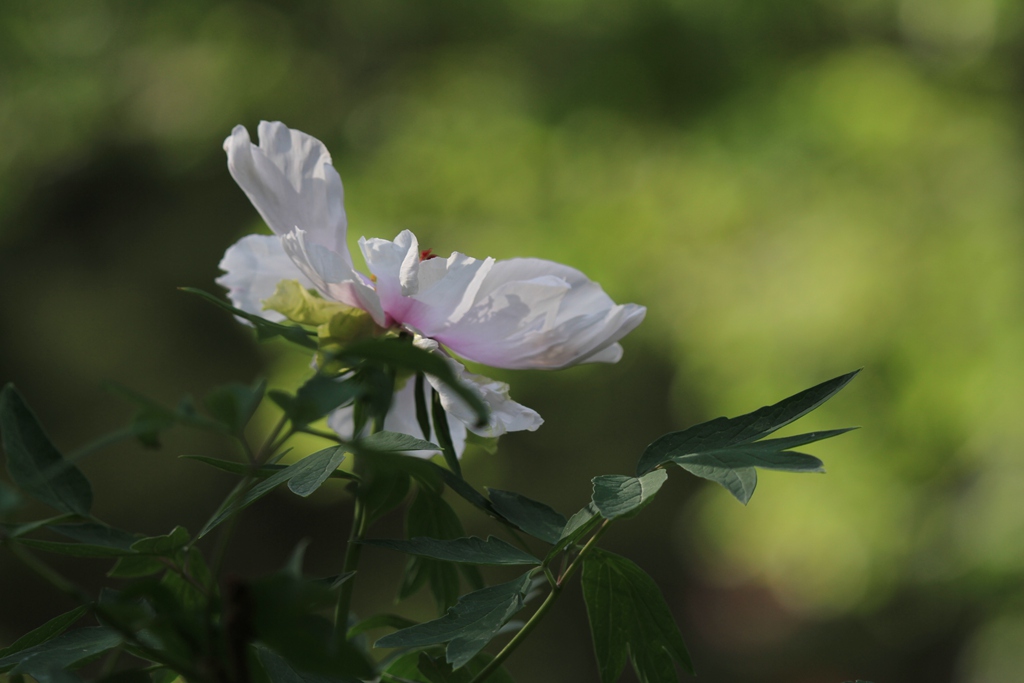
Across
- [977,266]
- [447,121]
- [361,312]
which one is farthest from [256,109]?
[361,312]

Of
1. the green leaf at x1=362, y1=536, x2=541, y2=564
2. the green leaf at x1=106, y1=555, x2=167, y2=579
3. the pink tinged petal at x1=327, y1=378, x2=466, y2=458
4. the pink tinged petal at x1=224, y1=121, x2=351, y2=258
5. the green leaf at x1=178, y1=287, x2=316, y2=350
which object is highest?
the pink tinged petal at x1=224, y1=121, x2=351, y2=258

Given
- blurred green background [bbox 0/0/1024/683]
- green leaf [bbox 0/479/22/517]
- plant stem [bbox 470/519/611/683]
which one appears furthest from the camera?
blurred green background [bbox 0/0/1024/683]

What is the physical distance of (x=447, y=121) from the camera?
2363 mm

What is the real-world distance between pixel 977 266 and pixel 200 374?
2.28 m

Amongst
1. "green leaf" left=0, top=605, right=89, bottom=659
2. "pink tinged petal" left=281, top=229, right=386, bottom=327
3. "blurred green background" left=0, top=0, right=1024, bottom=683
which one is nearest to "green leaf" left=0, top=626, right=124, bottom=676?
"green leaf" left=0, top=605, right=89, bottom=659

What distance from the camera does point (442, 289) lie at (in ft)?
0.86

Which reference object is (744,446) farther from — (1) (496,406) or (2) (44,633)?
(2) (44,633)

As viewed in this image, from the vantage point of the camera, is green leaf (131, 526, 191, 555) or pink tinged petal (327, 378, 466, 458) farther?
pink tinged petal (327, 378, 466, 458)

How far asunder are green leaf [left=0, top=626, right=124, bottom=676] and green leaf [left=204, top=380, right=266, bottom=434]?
0.08m

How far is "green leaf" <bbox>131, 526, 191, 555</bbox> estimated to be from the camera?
207 mm

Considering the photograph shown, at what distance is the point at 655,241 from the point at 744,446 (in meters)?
1.97

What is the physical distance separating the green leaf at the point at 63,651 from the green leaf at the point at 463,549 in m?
0.06

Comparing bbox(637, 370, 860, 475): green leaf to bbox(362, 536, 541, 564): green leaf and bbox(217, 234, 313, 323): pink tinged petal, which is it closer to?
bbox(362, 536, 541, 564): green leaf

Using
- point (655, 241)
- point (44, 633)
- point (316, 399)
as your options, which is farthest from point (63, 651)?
point (655, 241)
